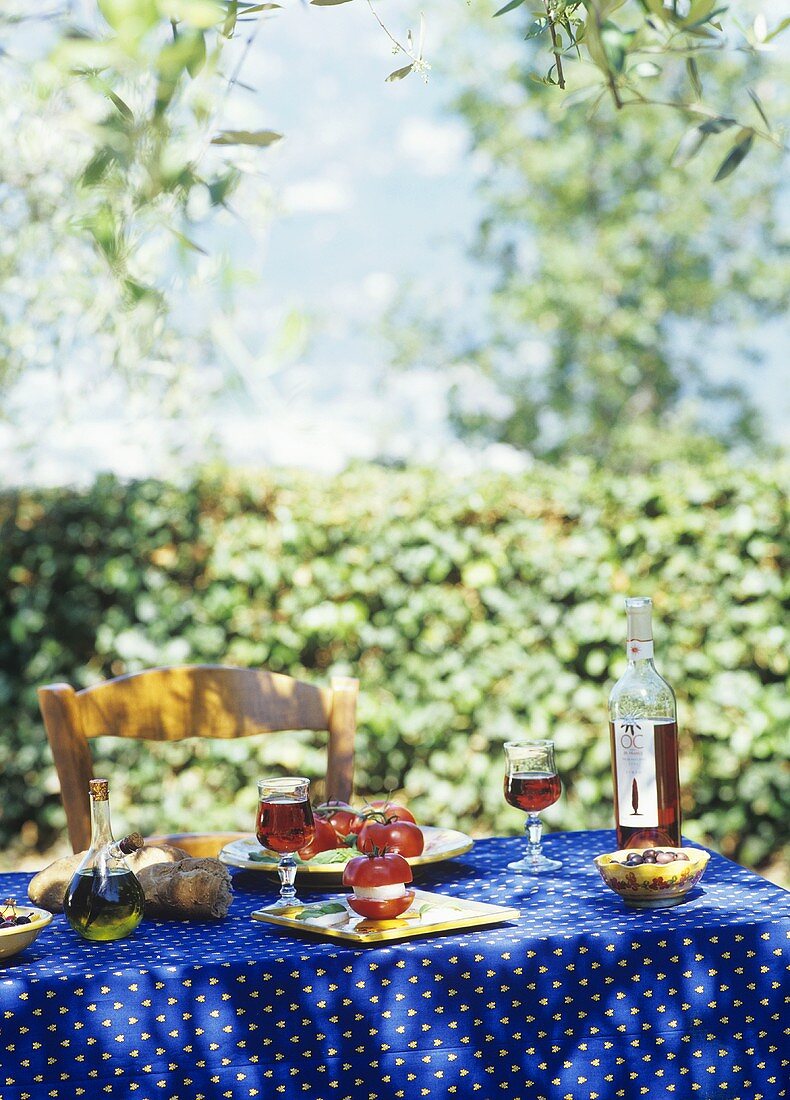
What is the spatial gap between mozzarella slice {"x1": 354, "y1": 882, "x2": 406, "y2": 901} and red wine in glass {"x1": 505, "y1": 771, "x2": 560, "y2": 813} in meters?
0.31

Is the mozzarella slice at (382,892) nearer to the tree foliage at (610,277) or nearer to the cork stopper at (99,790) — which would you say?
the cork stopper at (99,790)

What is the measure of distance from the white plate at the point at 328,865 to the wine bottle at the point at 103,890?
26 centimetres

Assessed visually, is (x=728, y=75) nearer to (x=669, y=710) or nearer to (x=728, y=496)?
(x=728, y=496)

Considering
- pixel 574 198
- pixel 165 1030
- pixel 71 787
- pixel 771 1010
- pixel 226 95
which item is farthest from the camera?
pixel 574 198

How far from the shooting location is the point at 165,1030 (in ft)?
3.94

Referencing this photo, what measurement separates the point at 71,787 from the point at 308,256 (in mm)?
13276

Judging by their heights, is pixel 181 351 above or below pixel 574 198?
below

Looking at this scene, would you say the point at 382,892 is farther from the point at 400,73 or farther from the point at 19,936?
the point at 400,73

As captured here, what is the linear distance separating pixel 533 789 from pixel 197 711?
690 millimetres

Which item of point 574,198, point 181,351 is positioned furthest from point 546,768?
point 574,198

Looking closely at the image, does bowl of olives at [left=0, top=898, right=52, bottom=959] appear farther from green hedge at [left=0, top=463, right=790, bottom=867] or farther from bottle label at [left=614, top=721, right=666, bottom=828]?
green hedge at [left=0, top=463, right=790, bottom=867]

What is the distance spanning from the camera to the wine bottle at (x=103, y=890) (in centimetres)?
134

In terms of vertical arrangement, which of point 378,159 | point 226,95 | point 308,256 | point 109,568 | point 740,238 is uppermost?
point 378,159

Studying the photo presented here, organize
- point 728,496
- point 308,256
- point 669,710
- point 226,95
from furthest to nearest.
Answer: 1. point 308,256
2. point 728,496
3. point 669,710
4. point 226,95
